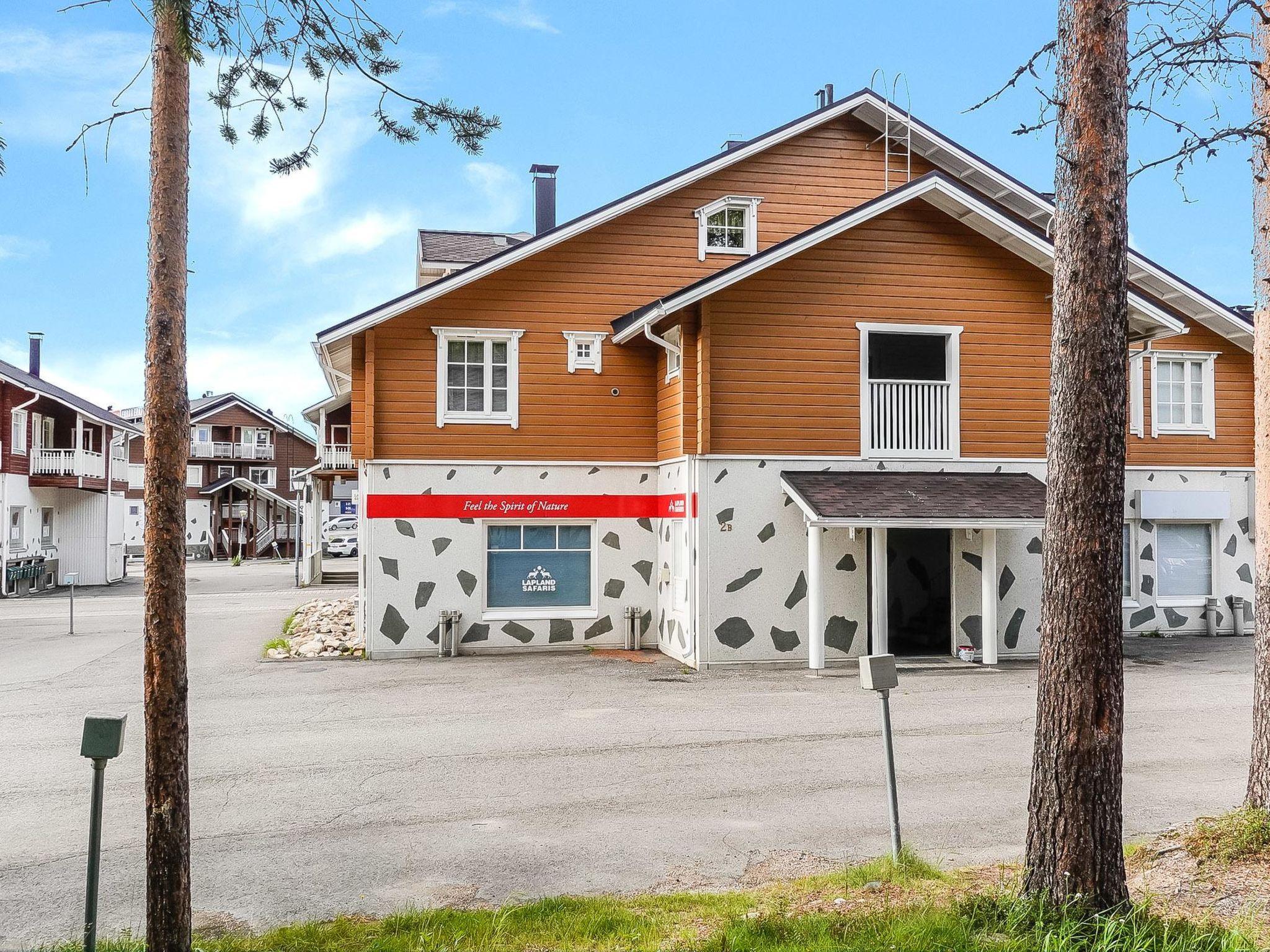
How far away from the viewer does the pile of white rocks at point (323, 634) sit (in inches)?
638

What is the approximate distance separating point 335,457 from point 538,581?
14.9m

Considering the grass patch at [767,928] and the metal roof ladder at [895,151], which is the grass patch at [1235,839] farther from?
the metal roof ladder at [895,151]

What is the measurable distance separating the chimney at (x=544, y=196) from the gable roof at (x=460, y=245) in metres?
0.61

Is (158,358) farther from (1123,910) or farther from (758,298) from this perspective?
(758,298)

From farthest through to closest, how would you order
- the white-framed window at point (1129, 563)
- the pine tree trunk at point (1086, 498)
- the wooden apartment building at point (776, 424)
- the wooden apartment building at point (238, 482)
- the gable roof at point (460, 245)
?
the wooden apartment building at point (238, 482) < the gable roof at point (460, 245) < the white-framed window at point (1129, 563) < the wooden apartment building at point (776, 424) < the pine tree trunk at point (1086, 498)

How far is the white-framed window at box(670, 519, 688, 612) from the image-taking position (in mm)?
14898

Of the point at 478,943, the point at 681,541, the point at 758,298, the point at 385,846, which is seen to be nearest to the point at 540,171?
the point at 758,298

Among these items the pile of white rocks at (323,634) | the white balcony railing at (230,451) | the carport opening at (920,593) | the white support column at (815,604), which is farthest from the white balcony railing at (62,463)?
the carport opening at (920,593)

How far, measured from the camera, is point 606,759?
356 inches

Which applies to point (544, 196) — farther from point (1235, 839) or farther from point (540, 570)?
point (1235, 839)

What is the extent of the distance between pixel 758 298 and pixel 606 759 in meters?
7.95

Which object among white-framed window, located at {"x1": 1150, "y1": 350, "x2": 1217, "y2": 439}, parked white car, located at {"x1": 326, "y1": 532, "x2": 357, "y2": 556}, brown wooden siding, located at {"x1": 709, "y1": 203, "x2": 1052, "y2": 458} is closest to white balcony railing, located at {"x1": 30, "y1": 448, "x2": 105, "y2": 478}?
parked white car, located at {"x1": 326, "y1": 532, "x2": 357, "y2": 556}

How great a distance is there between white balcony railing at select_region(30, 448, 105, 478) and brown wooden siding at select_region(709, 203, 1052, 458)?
26001 millimetres

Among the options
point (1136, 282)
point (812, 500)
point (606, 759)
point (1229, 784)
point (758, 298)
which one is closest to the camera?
point (1229, 784)
